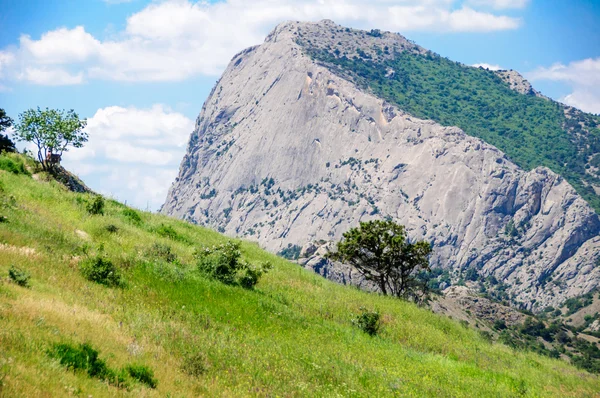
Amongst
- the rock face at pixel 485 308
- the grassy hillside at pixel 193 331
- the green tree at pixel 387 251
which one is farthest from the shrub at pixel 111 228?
the rock face at pixel 485 308

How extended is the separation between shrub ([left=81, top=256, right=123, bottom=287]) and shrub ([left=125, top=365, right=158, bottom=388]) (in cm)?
705

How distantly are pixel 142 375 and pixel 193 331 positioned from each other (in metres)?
4.48

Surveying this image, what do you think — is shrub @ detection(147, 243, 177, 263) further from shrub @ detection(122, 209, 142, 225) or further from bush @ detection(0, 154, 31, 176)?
bush @ detection(0, 154, 31, 176)

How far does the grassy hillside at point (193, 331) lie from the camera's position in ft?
37.6

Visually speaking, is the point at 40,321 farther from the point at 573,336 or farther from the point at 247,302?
the point at 573,336

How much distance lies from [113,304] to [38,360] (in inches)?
245

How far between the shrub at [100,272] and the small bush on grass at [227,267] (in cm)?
523

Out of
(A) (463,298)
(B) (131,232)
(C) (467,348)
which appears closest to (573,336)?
(A) (463,298)

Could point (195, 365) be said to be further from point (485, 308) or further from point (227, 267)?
point (485, 308)

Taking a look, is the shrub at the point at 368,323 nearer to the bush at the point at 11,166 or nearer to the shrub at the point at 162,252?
the shrub at the point at 162,252

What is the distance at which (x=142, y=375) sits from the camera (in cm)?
1109

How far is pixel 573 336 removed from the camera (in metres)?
131

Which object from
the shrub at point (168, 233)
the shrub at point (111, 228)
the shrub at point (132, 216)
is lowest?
the shrub at point (111, 228)

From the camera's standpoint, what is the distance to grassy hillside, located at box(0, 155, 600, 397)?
11.5 metres
